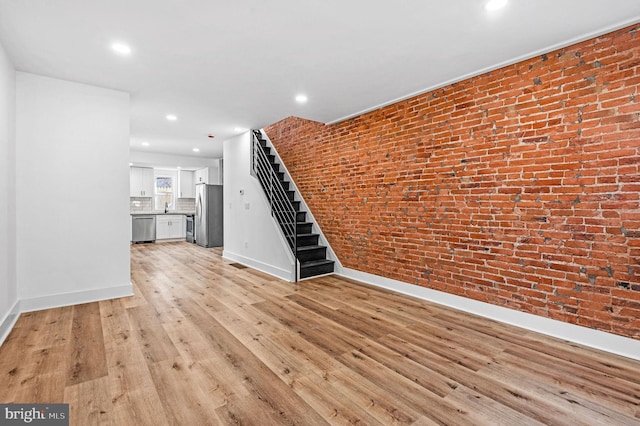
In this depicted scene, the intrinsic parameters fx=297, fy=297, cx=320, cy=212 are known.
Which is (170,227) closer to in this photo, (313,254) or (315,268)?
(313,254)

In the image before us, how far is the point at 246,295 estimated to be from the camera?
12.7ft

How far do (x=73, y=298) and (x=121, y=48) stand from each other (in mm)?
2846

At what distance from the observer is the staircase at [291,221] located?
4840 millimetres

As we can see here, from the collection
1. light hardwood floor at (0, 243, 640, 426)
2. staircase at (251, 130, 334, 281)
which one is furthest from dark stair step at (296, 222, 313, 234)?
light hardwood floor at (0, 243, 640, 426)

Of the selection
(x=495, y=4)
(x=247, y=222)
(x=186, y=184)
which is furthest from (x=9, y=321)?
(x=186, y=184)

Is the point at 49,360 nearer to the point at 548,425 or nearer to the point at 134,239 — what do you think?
the point at 548,425

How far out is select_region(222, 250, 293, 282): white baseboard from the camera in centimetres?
464

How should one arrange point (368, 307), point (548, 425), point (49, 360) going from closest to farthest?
point (548, 425)
point (49, 360)
point (368, 307)

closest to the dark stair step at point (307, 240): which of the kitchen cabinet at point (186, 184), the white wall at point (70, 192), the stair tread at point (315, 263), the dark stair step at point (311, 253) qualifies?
the dark stair step at point (311, 253)

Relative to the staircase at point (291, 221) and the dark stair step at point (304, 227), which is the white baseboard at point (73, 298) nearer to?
the staircase at point (291, 221)

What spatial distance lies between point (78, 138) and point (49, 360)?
2.53m

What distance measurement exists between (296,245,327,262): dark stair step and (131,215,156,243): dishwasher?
6114 mm

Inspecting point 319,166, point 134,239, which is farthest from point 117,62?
point 134,239

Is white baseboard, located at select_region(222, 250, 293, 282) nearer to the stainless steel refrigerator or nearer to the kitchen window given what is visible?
→ the stainless steel refrigerator
